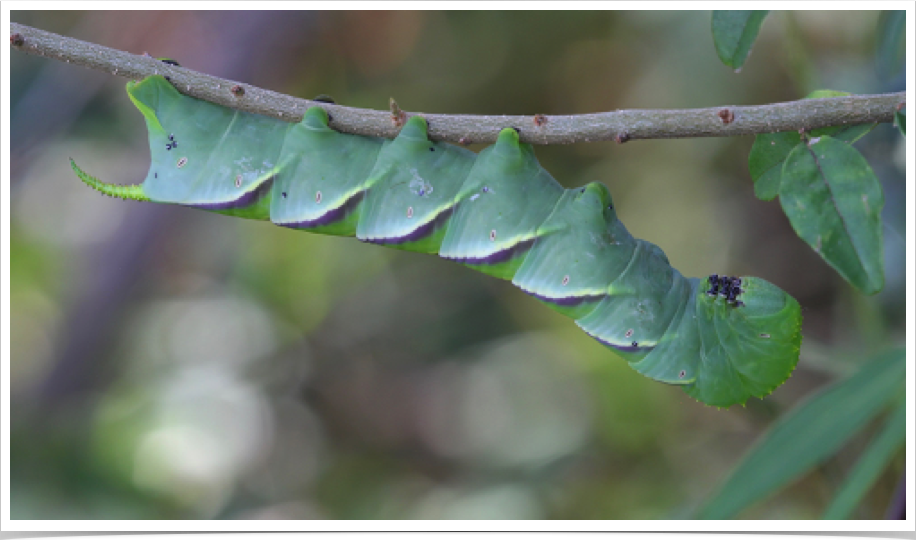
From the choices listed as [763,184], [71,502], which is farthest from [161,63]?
[71,502]

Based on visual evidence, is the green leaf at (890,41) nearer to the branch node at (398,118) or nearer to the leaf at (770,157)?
the leaf at (770,157)

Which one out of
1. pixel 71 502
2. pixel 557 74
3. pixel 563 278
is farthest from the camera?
pixel 557 74

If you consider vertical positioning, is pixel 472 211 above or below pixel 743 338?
above

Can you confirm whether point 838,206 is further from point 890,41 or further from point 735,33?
point 890,41

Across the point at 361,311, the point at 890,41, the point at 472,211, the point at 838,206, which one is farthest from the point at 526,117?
the point at 361,311

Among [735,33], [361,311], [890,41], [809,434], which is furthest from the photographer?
[361,311]

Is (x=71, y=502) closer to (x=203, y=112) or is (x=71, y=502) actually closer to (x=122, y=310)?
(x=122, y=310)
